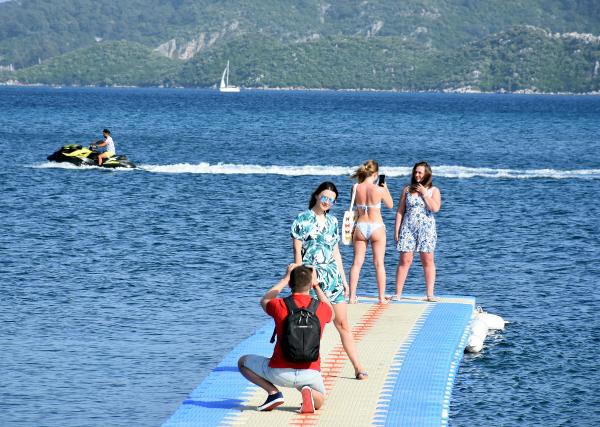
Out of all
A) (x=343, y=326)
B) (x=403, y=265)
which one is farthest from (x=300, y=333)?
(x=403, y=265)

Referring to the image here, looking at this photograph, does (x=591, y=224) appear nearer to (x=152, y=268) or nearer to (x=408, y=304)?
(x=152, y=268)

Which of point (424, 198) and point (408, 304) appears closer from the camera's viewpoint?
point (424, 198)

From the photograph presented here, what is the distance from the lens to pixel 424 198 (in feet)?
59.0

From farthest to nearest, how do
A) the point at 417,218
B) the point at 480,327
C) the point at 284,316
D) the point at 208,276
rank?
the point at 208,276
the point at 480,327
the point at 417,218
the point at 284,316

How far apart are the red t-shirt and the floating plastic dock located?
677 mm

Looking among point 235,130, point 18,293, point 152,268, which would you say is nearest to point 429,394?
point 18,293

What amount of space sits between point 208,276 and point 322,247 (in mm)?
12387

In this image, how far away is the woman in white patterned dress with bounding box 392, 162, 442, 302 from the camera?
58.7 ft

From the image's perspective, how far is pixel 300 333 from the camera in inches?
497

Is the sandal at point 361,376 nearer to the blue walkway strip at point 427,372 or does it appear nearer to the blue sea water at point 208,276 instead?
the blue walkway strip at point 427,372

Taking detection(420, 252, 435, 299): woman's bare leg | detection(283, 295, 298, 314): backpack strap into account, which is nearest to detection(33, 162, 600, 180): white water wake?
detection(420, 252, 435, 299): woman's bare leg

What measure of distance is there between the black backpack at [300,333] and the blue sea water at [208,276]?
3.31 metres

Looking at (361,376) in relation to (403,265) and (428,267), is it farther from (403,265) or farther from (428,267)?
(428,267)

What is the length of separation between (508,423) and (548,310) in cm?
707
